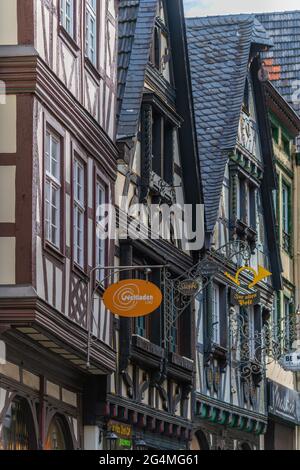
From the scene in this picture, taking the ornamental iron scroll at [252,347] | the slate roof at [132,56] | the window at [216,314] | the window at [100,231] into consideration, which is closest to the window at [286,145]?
the ornamental iron scroll at [252,347]

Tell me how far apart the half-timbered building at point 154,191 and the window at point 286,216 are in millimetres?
9359

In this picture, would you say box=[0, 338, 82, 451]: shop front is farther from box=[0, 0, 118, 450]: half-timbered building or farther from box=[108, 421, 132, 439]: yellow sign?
box=[108, 421, 132, 439]: yellow sign

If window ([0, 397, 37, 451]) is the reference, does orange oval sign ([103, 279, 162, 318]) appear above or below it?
above

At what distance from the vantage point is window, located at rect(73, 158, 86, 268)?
2423cm

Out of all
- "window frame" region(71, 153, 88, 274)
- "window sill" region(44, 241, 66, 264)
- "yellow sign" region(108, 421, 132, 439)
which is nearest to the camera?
"window sill" region(44, 241, 66, 264)

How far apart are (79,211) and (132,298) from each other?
1.72 meters

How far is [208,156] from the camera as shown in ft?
111

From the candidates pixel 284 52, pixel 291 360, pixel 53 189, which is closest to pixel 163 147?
pixel 291 360

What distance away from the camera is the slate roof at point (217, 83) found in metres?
33.7

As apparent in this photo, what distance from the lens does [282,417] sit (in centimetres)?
3853

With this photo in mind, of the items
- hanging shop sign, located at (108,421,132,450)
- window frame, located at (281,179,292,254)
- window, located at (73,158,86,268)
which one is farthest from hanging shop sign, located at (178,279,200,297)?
window frame, located at (281,179,292,254)

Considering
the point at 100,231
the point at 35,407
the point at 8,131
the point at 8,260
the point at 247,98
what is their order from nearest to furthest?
the point at 8,260, the point at 8,131, the point at 35,407, the point at 100,231, the point at 247,98

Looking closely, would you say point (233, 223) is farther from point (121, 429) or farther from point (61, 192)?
point (61, 192)

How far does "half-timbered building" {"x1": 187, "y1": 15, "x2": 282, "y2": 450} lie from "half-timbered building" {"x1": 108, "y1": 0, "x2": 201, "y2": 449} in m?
1.24
